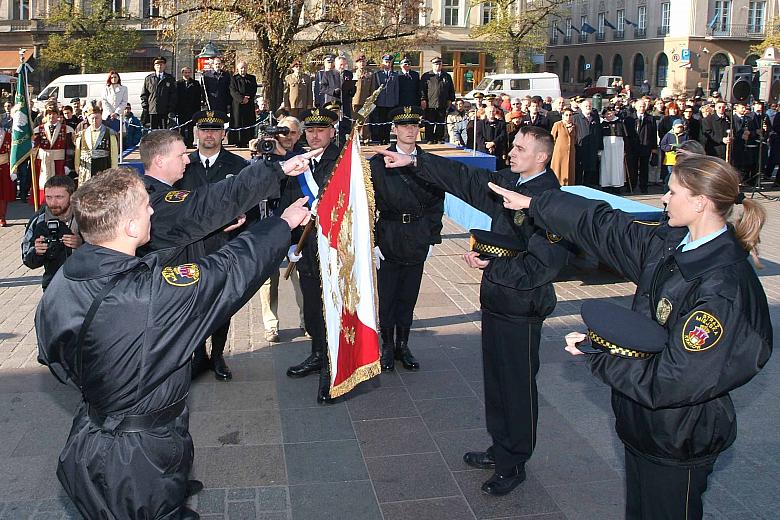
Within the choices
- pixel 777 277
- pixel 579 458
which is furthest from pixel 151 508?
pixel 777 277

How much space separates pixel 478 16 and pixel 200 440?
178 ft

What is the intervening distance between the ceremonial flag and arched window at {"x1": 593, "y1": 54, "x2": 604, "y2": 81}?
63.1m

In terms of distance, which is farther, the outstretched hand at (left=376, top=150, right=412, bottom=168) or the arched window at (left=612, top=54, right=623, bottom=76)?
the arched window at (left=612, top=54, right=623, bottom=76)

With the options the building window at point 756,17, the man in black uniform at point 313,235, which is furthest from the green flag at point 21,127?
the building window at point 756,17

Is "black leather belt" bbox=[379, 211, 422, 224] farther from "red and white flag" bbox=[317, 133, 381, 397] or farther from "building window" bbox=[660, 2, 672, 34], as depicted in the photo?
"building window" bbox=[660, 2, 672, 34]

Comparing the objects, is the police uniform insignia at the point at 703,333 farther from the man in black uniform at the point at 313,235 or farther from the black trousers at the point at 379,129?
the black trousers at the point at 379,129

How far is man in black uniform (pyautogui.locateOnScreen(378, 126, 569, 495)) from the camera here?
16.9 ft

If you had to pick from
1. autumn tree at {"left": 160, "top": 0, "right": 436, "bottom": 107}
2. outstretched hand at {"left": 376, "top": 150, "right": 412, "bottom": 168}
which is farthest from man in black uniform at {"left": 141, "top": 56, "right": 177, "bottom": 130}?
outstretched hand at {"left": 376, "top": 150, "right": 412, "bottom": 168}

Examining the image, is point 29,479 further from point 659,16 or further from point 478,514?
point 659,16

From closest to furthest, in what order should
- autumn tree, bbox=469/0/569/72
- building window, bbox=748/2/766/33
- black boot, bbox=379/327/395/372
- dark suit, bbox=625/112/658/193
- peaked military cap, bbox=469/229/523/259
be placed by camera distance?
peaked military cap, bbox=469/229/523/259
black boot, bbox=379/327/395/372
dark suit, bbox=625/112/658/193
autumn tree, bbox=469/0/569/72
building window, bbox=748/2/766/33

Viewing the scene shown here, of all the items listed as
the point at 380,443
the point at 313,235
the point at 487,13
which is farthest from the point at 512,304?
the point at 487,13

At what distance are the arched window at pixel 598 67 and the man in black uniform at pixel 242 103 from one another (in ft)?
192

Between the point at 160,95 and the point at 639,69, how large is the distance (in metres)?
56.8

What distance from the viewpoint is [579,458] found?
587 cm
